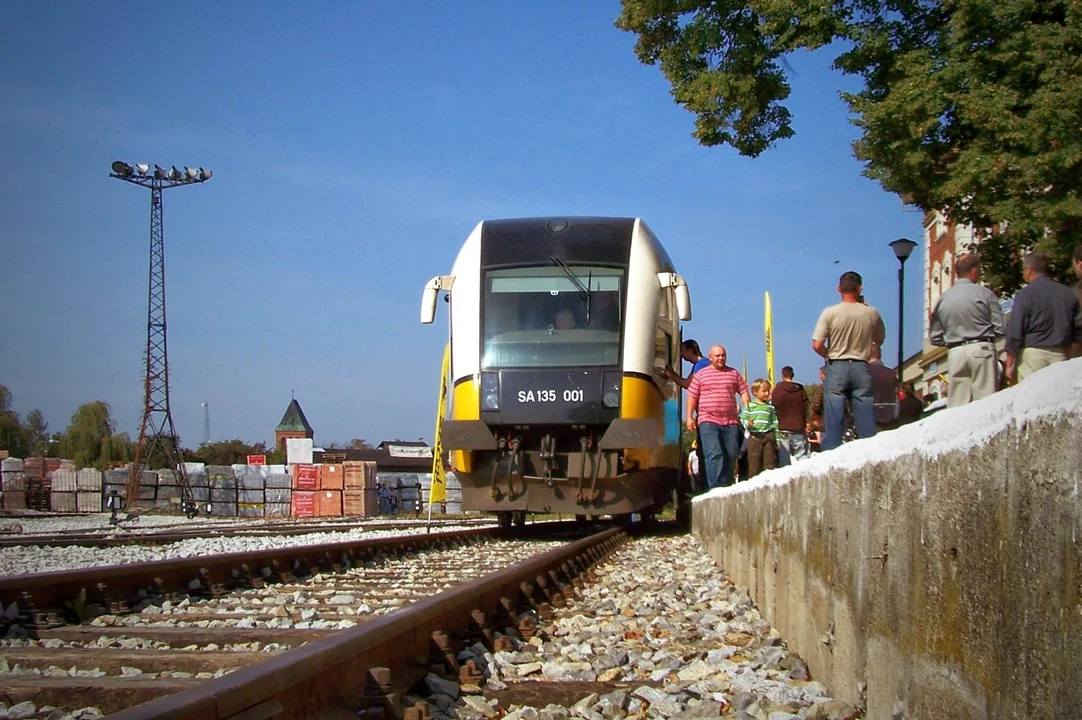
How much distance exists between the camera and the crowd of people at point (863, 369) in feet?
24.0

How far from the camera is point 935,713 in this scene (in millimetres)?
2816

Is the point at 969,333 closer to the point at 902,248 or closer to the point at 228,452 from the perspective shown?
the point at 902,248

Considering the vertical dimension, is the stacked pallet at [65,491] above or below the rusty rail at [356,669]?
below

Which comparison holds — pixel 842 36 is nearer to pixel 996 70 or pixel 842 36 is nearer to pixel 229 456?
pixel 996 70

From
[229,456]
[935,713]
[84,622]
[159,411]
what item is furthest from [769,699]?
[229,456]

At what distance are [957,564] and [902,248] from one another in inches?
674

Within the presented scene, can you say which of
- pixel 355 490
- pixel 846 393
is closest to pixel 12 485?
pixel 355 490

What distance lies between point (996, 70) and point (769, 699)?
1181 cm

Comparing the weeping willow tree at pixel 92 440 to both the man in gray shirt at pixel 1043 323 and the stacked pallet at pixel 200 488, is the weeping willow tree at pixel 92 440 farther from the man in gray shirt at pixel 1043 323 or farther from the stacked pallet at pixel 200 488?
the man in gray shirt at pixel 1043 323

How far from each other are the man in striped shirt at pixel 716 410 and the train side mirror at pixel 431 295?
3166 mm

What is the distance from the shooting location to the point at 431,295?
14102 millimetres

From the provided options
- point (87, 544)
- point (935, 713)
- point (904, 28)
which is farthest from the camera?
point (904, 28)

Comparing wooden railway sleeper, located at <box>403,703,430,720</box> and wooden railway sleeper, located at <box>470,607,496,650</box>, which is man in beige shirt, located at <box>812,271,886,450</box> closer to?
wooden railway sleeper, located at <box>470,607,496,650</box>

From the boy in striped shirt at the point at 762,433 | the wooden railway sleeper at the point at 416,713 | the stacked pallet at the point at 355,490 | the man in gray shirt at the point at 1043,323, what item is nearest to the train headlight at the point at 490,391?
the boy in striped shirt at the point at 762,433
